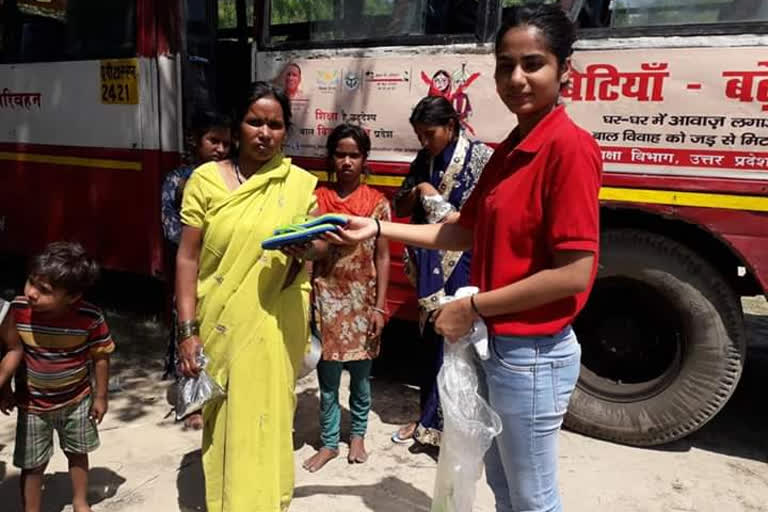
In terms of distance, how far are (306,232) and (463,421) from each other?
662 mm

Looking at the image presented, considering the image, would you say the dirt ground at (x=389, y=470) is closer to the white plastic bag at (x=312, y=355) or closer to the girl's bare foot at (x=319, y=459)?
the girl's bare foot at (x=319, y=459)

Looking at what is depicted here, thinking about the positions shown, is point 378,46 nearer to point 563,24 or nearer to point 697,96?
point 697,96

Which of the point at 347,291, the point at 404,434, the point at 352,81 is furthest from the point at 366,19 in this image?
the point at 404,434

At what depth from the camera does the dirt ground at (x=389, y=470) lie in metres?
2.66

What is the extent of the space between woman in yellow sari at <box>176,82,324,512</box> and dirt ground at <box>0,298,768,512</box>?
52cm

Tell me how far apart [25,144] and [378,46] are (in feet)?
9.57

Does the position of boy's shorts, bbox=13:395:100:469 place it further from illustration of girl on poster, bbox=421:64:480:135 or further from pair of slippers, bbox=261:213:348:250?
illustration of girl on poster, bbox=421:64:480:135

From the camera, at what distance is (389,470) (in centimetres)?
291

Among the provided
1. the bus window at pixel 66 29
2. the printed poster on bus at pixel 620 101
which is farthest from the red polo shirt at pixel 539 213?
the bus window at pixel 66 29

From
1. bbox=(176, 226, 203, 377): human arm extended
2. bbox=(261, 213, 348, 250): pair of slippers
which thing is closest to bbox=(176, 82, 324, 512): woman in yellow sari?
bbox=(176, 226, 203, 377): human arm extended

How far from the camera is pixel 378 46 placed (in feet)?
10.9

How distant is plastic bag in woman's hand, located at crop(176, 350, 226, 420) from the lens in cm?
212

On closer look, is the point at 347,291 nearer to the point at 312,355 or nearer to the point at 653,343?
the point at 312,355

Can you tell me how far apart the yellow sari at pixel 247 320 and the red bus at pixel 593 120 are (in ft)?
4.45
